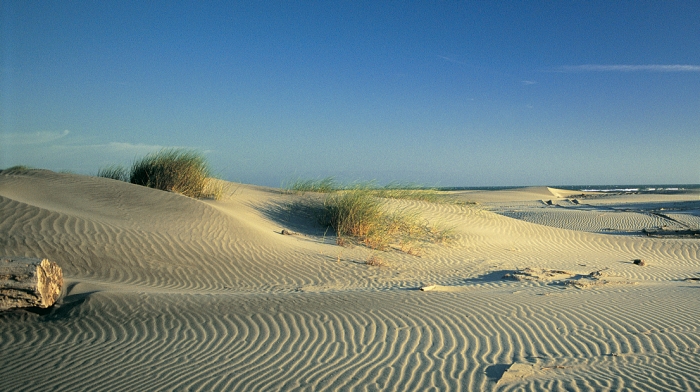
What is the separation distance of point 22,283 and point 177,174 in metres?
7.99

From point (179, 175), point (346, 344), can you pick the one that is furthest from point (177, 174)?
point (346, 344)

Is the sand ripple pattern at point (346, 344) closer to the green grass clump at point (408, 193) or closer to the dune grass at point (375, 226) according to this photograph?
the dune grass at point (375, 226)

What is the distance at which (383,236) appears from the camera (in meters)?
11.4

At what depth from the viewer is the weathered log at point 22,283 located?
5.33 meters

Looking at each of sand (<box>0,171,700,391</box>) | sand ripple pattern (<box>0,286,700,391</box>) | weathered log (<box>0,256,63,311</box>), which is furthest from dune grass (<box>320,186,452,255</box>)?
weathered log (<box>0,256,63,311</box>)

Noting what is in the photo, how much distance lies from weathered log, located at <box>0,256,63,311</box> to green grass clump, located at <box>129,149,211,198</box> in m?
7.60

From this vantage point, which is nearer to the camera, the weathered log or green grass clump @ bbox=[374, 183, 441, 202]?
the weathered log

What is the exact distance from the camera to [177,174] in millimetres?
13156

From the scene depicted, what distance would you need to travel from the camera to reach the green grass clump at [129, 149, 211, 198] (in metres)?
13.2

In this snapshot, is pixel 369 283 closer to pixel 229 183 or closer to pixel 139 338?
pixel 139 338

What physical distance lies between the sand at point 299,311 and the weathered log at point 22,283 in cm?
23

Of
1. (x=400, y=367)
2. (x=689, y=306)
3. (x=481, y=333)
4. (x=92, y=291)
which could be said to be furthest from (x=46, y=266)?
(x=689, y=306)

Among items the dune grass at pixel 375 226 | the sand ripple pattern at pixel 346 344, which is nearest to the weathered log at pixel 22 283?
the sand ripple pattern at pixel 346 344

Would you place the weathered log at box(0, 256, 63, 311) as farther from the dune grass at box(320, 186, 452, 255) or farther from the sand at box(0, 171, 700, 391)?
the dune grass at box(320, 186, 452, 255)
